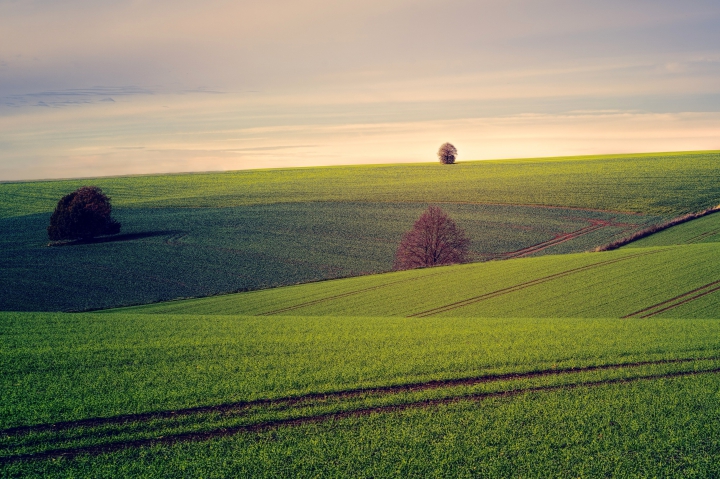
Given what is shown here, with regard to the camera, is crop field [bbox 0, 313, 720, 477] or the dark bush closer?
crop field [bbox 0, 313, 720, 477]

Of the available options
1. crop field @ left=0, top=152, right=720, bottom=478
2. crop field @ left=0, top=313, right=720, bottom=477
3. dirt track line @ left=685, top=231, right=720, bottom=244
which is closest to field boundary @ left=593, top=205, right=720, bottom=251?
dirt track line @ left=685, top=231, right=720, bottom=244

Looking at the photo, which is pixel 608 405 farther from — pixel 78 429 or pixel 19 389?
pixel 19 389

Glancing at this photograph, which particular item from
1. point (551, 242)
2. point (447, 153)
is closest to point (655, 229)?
point (551, 242)

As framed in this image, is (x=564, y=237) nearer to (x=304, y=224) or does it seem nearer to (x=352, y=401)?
(x=304, y=224)

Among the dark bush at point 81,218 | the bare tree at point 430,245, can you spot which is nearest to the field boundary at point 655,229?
the bare tree at point 430,245

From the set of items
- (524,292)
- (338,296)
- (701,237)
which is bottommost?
(338,296)

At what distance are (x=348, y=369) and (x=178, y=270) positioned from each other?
3312 centimetres

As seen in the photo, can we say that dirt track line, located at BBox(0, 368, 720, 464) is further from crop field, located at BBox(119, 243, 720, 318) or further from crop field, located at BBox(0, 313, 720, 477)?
crop field, located at BBox(119, 243, 720, 318)

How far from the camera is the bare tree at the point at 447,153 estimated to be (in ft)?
423

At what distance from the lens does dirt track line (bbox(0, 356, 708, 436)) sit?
33.3 ft

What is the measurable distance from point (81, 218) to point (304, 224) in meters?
24.5

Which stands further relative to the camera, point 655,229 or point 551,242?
point 551,242

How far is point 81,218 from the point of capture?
178 ft

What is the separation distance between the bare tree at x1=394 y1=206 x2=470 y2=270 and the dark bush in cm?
→ 3524
